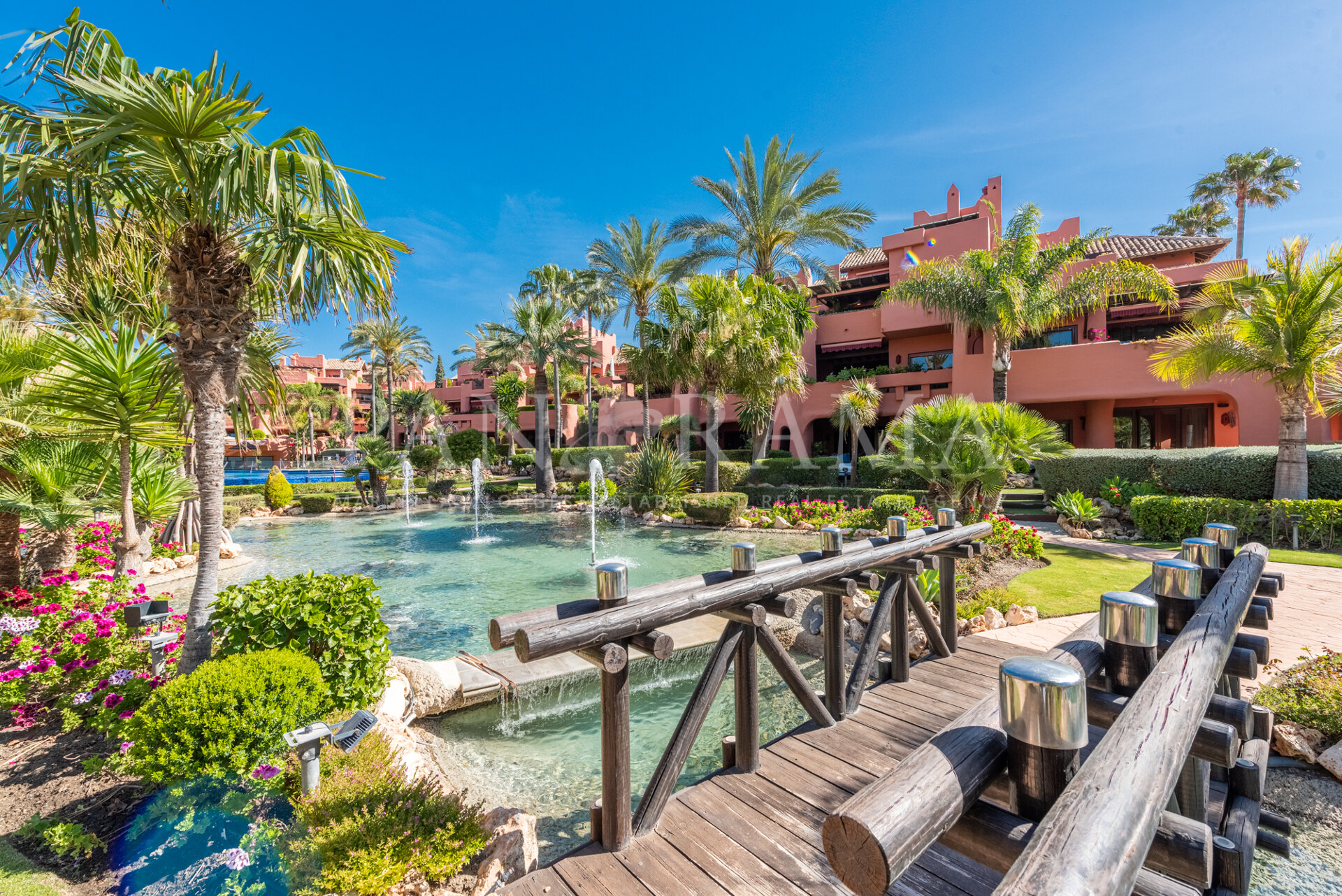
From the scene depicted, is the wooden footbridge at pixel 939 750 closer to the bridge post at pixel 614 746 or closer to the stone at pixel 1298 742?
the bridge post at pixel 614 746

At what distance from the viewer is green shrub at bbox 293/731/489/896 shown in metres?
2.79

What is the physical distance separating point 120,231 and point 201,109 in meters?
2.11

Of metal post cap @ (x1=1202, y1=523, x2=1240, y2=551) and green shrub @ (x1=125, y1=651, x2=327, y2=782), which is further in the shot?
metal post cap @ (x1=1202, y1=523, x2=1240, y2=551)

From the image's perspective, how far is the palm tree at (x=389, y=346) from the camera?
37.7 meters

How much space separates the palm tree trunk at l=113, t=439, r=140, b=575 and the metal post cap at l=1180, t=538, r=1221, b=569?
962cm

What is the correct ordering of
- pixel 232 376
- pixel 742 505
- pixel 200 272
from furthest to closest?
pixel 742 505, pixel 232 376, pixel 200 272

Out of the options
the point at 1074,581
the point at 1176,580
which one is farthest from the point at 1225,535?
the point at 1074,581

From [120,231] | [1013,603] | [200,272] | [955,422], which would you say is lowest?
[1013,603]

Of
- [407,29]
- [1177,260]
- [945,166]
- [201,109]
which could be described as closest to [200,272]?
[201,109]

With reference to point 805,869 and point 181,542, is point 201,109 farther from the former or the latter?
point 181,542

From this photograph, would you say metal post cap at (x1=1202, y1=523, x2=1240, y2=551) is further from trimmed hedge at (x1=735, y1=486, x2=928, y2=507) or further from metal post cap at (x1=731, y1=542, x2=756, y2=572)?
trimmed hedge at (x1=735, y1=486, x2=928, y2=507)

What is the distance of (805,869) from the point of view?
2.48 meters

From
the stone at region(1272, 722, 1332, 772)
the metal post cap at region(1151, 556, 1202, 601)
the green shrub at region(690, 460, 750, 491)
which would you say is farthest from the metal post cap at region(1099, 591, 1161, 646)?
the green shrub at region(690, 460, 750, 491)

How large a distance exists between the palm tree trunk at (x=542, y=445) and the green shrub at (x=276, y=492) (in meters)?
9.80
